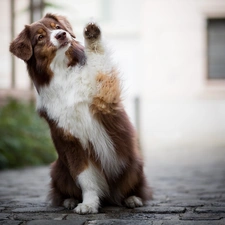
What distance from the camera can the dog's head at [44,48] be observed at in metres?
3.75

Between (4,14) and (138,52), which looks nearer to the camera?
(4,14)

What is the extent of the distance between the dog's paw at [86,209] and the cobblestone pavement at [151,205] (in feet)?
0.15

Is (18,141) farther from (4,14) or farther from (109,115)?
(109,115)

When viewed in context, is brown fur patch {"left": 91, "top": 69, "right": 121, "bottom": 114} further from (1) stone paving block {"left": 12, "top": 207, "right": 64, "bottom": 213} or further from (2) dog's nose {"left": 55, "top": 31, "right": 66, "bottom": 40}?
(1) stone paving block {"left": 12, "top": 207, "right": 64, "bottom": 213}

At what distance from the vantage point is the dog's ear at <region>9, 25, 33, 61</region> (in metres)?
3.82

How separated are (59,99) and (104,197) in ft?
2.63

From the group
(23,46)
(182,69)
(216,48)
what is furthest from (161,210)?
(216,48)

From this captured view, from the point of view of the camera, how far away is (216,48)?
47.8 feet

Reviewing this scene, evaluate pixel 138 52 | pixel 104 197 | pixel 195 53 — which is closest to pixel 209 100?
pixel 195 53

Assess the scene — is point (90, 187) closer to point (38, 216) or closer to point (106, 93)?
point (38, 216)

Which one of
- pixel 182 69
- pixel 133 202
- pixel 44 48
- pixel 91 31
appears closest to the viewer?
pixel 91 31

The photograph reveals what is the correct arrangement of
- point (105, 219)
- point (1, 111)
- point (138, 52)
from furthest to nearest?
point (138, 52)
point (1, 111)
point (105, 219)

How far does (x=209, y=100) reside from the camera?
14.4 metres

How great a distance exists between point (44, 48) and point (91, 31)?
1.23 feet
